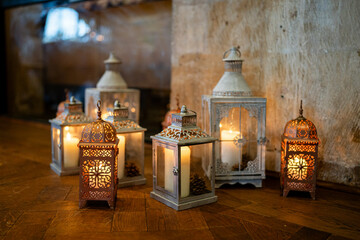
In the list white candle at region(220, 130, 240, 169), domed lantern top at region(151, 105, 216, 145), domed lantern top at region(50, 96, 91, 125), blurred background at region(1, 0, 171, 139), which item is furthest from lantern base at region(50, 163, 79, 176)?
blurred background at region(1, 0, 171, 139)

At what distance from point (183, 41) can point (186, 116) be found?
4.48ft

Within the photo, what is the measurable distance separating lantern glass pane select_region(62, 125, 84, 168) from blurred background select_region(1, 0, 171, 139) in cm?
137

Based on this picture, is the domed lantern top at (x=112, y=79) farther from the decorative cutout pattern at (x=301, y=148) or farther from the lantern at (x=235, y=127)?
the decorative cutout pattern at (x=301, y=148)

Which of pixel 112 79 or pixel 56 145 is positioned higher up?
pixel 112 79

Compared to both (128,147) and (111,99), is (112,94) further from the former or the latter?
(128,147)

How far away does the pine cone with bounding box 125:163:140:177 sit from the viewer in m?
2.26

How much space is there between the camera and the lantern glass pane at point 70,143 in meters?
2.42


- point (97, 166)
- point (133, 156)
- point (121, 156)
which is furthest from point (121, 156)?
point (97, 166)

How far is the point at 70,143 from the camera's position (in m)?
2.43

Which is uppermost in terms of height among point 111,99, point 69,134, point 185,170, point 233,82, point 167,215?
point 233,82

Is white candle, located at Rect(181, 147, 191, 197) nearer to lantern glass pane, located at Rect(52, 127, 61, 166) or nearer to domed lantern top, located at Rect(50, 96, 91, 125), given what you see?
domed lantern top, located at Rect(50, 96, 91, 125)

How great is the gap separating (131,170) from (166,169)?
0.45m

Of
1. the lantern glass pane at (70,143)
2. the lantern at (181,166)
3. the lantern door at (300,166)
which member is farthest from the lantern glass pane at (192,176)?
the lantern glass pane at (70,143)

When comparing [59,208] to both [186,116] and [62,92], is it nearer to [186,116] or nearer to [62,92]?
[186,116]
